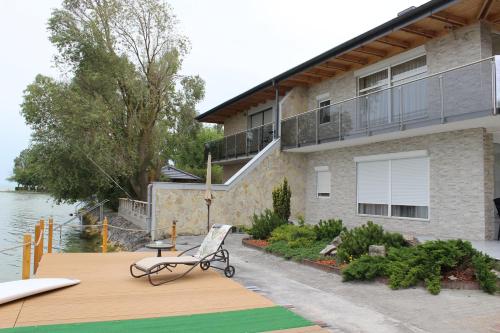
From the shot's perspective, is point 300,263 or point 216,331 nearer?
point 216,331

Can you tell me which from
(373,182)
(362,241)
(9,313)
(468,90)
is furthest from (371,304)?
(373,182)

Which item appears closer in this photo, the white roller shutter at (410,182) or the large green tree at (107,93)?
the white roller shutter at (410,182)

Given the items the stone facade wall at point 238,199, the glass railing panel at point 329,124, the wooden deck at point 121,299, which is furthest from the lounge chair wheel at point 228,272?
the glass railing panel at point 329,124

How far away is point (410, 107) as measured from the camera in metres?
12.2

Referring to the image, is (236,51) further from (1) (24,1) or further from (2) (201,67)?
(1) (24,1)

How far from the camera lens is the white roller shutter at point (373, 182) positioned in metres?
14.1

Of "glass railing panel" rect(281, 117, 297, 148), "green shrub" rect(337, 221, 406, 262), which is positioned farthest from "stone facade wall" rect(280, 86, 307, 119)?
"green shrub" rect(337, 221, 406, 262)

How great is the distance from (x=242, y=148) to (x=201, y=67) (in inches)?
266

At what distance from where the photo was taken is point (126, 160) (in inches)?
872

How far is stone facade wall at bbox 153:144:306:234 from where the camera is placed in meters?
15.4

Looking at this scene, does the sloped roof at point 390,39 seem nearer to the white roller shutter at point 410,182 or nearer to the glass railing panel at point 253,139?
the glass railing panel at point 253,139

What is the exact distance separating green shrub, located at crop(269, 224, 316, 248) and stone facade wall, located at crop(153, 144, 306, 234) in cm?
426

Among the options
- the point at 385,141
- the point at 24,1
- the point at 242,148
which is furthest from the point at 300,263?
the point at 24,1

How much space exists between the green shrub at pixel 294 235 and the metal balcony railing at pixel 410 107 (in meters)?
4.04
